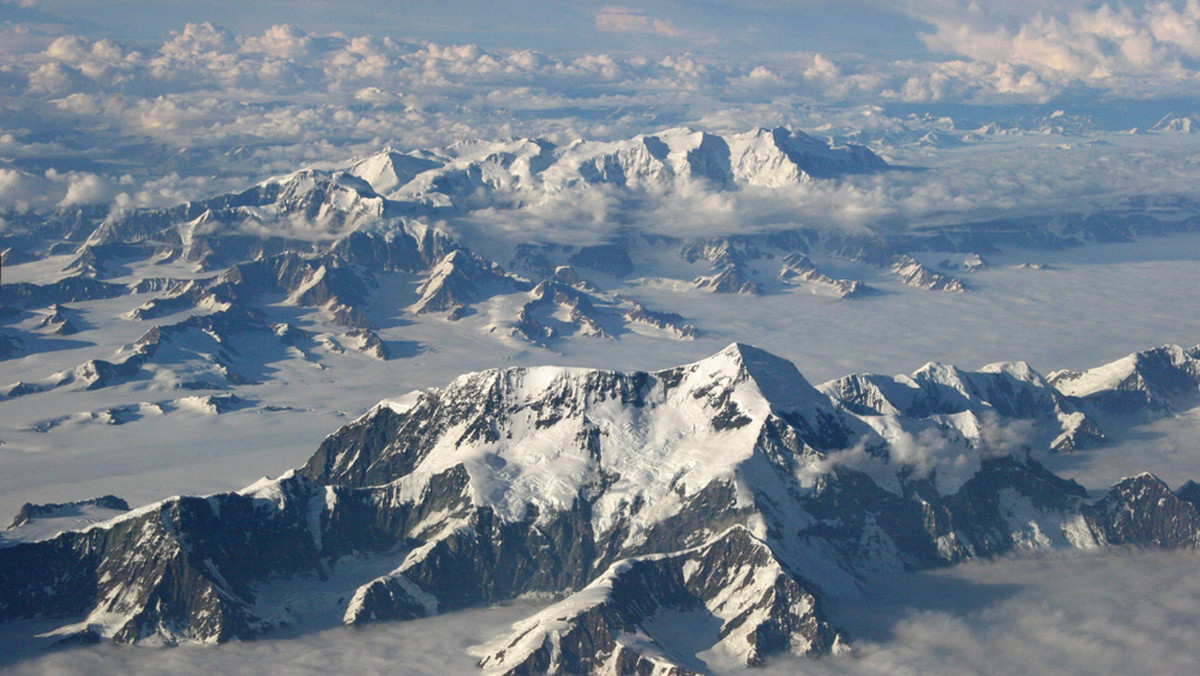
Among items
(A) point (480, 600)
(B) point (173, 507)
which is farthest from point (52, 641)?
(A) point (480, 600)

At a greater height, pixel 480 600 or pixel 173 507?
pixel 173 507

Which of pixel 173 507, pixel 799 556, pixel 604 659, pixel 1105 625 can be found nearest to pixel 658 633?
pixel 604 659

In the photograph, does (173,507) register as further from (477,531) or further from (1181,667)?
(1181,667)

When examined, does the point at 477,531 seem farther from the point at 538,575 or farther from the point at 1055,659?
the point at 1055,659

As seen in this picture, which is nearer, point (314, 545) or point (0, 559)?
point (0, 559)

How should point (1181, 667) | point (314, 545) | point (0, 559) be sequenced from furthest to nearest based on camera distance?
point (314, 545) < point (0, 559) < point (1181, 667)

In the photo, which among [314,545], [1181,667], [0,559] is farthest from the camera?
[314,545]

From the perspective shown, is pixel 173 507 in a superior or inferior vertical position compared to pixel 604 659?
superior

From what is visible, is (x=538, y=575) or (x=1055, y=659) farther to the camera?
(x=538, y=575)

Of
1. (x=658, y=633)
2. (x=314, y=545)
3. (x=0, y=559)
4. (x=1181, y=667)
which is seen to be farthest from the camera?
(x=314, y=545)
